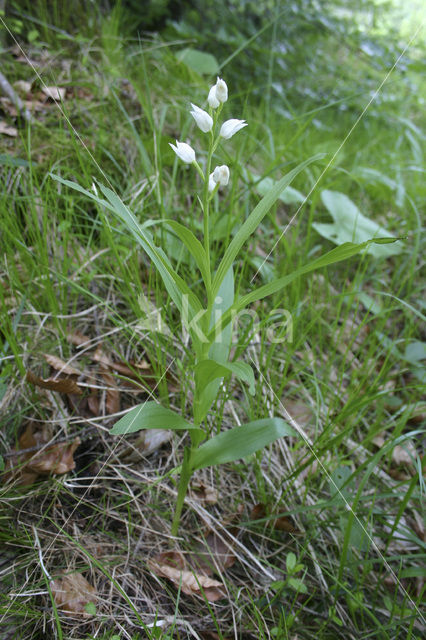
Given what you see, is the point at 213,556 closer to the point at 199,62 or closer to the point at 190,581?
the point at 190,581

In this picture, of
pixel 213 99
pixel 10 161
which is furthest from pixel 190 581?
pixel 10 161

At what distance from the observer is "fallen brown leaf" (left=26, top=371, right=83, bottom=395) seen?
3.34ft

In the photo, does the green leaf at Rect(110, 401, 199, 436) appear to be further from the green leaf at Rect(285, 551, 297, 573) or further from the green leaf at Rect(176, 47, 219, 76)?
the green leaf at Rect(176, 47, 219, 76)

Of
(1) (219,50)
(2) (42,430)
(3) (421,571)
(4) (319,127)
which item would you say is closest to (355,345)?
(3) (421,571)

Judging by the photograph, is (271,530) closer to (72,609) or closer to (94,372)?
(72,609)

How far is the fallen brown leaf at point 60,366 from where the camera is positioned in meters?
1.10

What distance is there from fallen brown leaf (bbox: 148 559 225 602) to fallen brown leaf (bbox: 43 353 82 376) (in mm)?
482

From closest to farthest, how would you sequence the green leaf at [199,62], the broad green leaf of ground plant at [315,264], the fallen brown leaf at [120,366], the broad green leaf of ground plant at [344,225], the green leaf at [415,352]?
1. the broad green leaf of ground plant at [315,264]
2. the fallen brown leaf at [120,366]
3. the green leaf at [415,352]
4. the broad green leaf of ground plant at [344,225]
5. the green leaf at [199,62]

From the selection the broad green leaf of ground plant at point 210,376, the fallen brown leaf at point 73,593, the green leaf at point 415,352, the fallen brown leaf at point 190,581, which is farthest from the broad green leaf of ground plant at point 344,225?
the fallen brown leaf at point 73,593

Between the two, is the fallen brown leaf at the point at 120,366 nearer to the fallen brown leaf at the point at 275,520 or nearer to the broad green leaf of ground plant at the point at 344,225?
the fallen brown leaf at the point at 275,520

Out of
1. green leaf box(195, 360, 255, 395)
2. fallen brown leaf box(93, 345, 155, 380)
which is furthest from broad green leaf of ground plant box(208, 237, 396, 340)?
fallen brown leaf box(93, 345, 155, 380)

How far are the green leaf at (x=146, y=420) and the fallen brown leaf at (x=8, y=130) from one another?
45.0 inches

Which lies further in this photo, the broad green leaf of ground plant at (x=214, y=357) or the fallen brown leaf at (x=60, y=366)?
the fallen brown leaf at (x=60, y=366)

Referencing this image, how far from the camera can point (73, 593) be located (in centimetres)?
83
